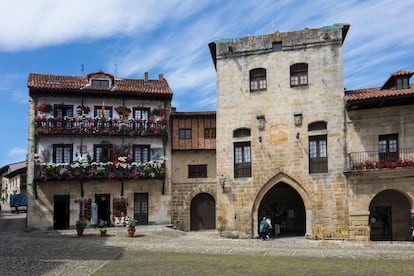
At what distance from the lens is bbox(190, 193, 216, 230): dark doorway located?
32.4 m

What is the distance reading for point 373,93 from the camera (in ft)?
85.3

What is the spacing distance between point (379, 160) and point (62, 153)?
19.6 metres

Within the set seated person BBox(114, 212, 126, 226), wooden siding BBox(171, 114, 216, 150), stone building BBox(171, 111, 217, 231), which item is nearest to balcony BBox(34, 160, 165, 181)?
stone building BBox(171, 111, 217, 231)

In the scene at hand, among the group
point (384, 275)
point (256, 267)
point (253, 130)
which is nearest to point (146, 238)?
point (253, 130)

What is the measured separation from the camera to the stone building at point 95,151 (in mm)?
30609

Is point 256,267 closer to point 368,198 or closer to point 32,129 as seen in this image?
point 368,198

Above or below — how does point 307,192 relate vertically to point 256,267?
above

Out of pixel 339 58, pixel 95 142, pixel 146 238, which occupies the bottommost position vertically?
pixel 146 238

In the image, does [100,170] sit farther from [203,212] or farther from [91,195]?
[203,212]

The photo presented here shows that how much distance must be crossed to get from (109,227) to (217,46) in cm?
1347

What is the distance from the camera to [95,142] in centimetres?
3158

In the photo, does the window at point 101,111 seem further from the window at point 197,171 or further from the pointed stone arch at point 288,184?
the pointed stone arch at point 288,184

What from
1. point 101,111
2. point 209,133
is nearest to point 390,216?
point 209,133

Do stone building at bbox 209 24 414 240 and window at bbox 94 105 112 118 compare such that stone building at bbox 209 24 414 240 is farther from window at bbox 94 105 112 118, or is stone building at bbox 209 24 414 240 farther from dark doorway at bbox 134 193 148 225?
window at bbox 94 105 112 118
